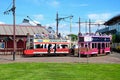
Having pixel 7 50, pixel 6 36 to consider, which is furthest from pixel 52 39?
pixel 6 36

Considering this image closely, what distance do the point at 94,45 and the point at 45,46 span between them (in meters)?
7.53

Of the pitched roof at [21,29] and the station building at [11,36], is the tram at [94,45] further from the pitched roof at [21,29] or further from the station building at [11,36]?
the pitched roof at [21,29]

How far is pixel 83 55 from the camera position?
48.2 metres

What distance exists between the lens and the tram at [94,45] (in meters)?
47.8

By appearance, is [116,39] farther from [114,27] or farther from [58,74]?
[58,74]

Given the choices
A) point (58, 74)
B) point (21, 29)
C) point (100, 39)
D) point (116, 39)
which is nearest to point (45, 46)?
point (100, 39)

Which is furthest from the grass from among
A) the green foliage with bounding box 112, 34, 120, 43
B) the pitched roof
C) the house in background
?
the house in background

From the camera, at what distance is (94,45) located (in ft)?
163

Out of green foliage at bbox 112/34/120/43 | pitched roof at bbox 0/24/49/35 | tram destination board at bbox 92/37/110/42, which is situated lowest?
tram destination board at bbox 92/37/110/42

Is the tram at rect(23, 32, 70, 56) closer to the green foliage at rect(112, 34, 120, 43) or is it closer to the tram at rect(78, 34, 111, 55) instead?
the tram at rect(78, 34, 111, 55)

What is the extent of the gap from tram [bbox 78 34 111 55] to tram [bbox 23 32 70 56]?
3.65 m

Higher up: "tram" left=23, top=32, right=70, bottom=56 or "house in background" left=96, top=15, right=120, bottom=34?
"house in background" left=96, top=15, right=120, bottom=34

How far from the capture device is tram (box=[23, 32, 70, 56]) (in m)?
48.5

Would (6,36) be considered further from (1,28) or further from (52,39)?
(52,39)
